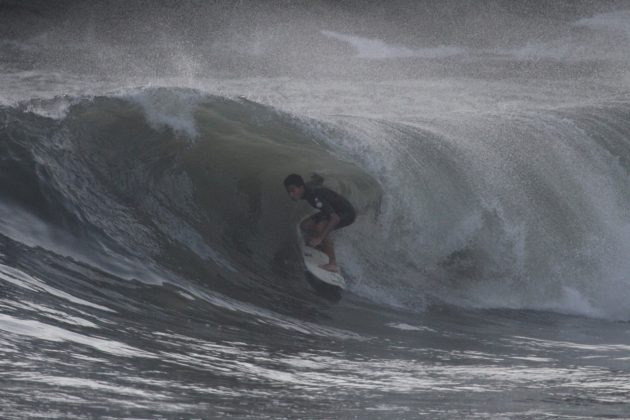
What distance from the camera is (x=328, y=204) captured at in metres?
9.48

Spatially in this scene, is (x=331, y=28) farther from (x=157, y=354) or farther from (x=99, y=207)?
(x=157, y=354)

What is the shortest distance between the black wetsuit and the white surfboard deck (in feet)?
1.12

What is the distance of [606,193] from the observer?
13.0 meters

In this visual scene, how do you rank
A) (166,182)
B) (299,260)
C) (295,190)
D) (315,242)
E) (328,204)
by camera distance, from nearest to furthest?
(295,190)
(328,204)
(315,242)
(299,260)
(166,182)

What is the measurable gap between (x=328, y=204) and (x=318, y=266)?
23.9 inches

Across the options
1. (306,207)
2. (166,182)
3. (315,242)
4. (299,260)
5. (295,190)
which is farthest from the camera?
(166,182)

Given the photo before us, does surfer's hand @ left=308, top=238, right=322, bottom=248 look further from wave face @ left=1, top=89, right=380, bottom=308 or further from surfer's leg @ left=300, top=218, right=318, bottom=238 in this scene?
wave face @ left=1, top=89, right=380, bottom=308

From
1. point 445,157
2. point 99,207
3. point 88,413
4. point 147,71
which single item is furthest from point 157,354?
point 147,71

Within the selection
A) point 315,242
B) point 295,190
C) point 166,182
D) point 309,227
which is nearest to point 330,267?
point 315,242

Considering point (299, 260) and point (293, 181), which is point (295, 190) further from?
point (299, 260)

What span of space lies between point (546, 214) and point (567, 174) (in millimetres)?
1132

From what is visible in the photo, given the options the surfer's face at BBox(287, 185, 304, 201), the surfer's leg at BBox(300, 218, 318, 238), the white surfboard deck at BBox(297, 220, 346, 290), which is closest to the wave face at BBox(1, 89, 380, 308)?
the white surfboard deck at BBox(297, 220, 346, 290)

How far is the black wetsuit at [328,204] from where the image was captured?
9.40 metres

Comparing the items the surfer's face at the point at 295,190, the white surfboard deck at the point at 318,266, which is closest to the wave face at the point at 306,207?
the white surfboard deck at the point at 318,266
